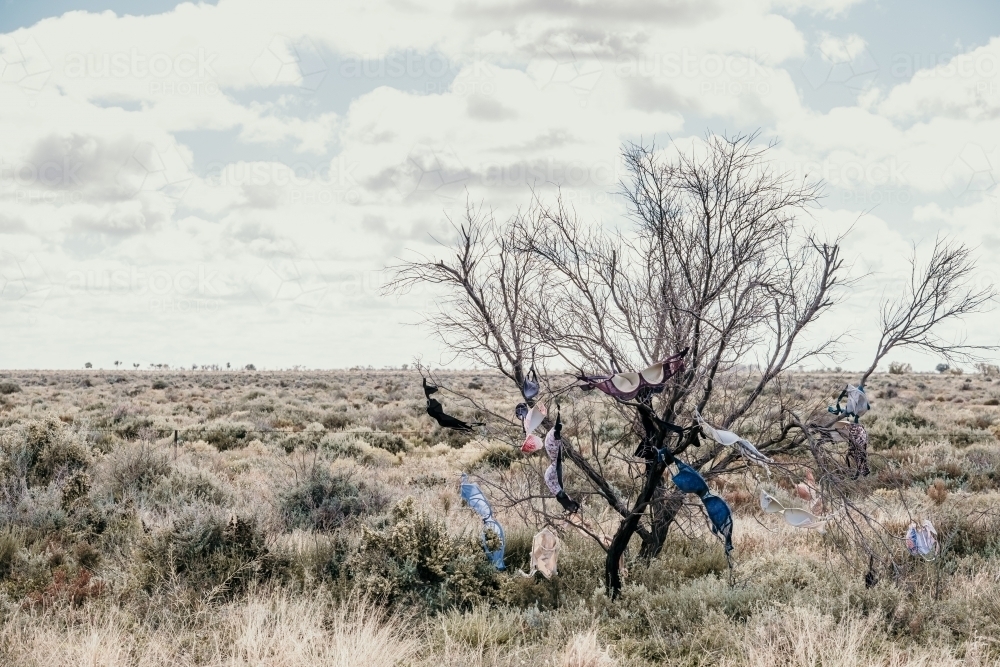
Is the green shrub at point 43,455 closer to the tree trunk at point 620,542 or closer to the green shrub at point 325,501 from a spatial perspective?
the green shrub at point 325,501

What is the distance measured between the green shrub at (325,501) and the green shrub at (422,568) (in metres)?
2.06

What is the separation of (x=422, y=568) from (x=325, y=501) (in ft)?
10.4

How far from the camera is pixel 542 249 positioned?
22.8 feet

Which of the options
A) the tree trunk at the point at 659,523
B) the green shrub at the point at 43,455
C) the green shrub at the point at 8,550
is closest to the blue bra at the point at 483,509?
the tree trunk at the point at 659,523

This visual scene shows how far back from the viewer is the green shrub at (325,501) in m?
8.97

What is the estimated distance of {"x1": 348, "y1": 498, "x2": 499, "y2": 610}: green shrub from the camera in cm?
623

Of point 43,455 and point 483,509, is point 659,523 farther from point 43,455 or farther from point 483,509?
point 43,455

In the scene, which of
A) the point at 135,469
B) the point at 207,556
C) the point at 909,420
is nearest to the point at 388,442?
the point at 135,469

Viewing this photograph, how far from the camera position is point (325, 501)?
9328 millimetres

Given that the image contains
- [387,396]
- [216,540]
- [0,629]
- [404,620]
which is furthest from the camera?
[387,396]

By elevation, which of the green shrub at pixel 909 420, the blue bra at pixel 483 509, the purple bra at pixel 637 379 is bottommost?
the green shrub at pixel 909 420

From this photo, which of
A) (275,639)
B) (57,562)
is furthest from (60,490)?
(275,639)

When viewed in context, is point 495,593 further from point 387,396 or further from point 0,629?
point 387,396

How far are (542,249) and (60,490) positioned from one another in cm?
640
